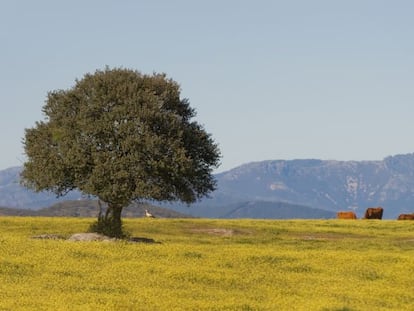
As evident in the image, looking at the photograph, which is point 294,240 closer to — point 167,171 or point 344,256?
point 167,171

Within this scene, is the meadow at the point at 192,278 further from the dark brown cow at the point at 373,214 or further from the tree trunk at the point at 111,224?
the dark brown cow at the point at 373,214

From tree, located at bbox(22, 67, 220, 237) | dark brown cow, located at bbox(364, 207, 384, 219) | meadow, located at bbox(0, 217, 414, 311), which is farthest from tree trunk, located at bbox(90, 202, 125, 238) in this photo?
dark brown cow, located at bbox(364, 207, 384, 219)

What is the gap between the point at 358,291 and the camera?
29641 millimetres

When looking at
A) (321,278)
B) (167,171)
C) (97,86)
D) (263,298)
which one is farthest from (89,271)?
(97,86)

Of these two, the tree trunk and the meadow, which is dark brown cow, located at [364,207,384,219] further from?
the meadow

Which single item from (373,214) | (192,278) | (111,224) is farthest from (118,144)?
(373,214)

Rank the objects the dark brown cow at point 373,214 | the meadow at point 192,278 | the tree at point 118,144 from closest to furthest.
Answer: the meadow at point 192,278, the tree at point 118,144, the dark brown cow at point 373,214

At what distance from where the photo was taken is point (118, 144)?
53.2 meters

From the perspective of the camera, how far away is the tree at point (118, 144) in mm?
52500

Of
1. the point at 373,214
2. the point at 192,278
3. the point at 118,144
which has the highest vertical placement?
the point at 118,144

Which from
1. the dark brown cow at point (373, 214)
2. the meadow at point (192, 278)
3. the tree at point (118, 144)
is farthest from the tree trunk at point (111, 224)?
the dark brown cow at point (373, 214)

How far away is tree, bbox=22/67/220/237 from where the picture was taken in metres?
52.5

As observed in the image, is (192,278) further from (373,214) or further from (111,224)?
(373,214)

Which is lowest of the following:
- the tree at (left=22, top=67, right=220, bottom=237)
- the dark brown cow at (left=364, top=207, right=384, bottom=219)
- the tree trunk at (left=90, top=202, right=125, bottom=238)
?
the tree trunk at (left=90, top=202, right=125, bottom=238)
